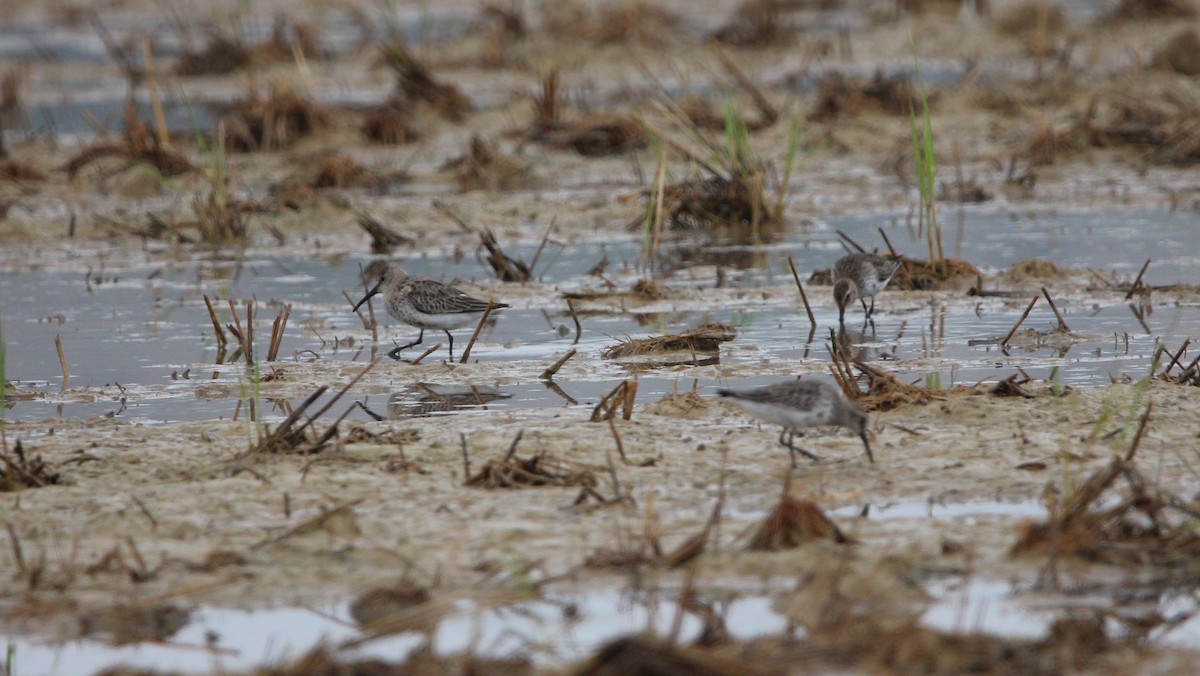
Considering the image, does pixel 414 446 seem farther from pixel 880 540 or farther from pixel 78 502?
pixel 880 540

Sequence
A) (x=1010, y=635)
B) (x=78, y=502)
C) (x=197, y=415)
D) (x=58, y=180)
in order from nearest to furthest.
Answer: (x=1010, y=635) < (x=78, y=502) < (x=197, y=415) < (x=58, y=180)

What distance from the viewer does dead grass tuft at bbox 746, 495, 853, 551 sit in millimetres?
5734

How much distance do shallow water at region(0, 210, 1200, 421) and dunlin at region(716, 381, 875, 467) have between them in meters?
1.96

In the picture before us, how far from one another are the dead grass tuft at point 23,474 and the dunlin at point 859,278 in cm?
565

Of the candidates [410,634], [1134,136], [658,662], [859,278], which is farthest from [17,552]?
[1134,136]

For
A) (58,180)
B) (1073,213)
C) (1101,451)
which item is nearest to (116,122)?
(58,180)

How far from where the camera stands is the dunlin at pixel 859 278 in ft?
35.2

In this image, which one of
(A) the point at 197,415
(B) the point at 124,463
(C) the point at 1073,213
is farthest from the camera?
(C) the point at 1073,213

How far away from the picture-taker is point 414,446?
7402mm

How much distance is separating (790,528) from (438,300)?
502 centimetres

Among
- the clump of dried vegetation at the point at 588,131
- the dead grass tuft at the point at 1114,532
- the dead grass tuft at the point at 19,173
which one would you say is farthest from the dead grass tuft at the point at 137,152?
the dead grass tuft at the point at 1114,532

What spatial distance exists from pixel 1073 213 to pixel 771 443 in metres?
9.27

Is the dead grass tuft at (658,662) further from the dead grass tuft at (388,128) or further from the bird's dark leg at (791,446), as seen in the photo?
the dead grass tuft at (388,128)

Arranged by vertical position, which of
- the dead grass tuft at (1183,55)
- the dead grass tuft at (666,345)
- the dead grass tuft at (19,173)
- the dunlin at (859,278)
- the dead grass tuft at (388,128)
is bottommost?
the dead grass tuft at (666,345)
